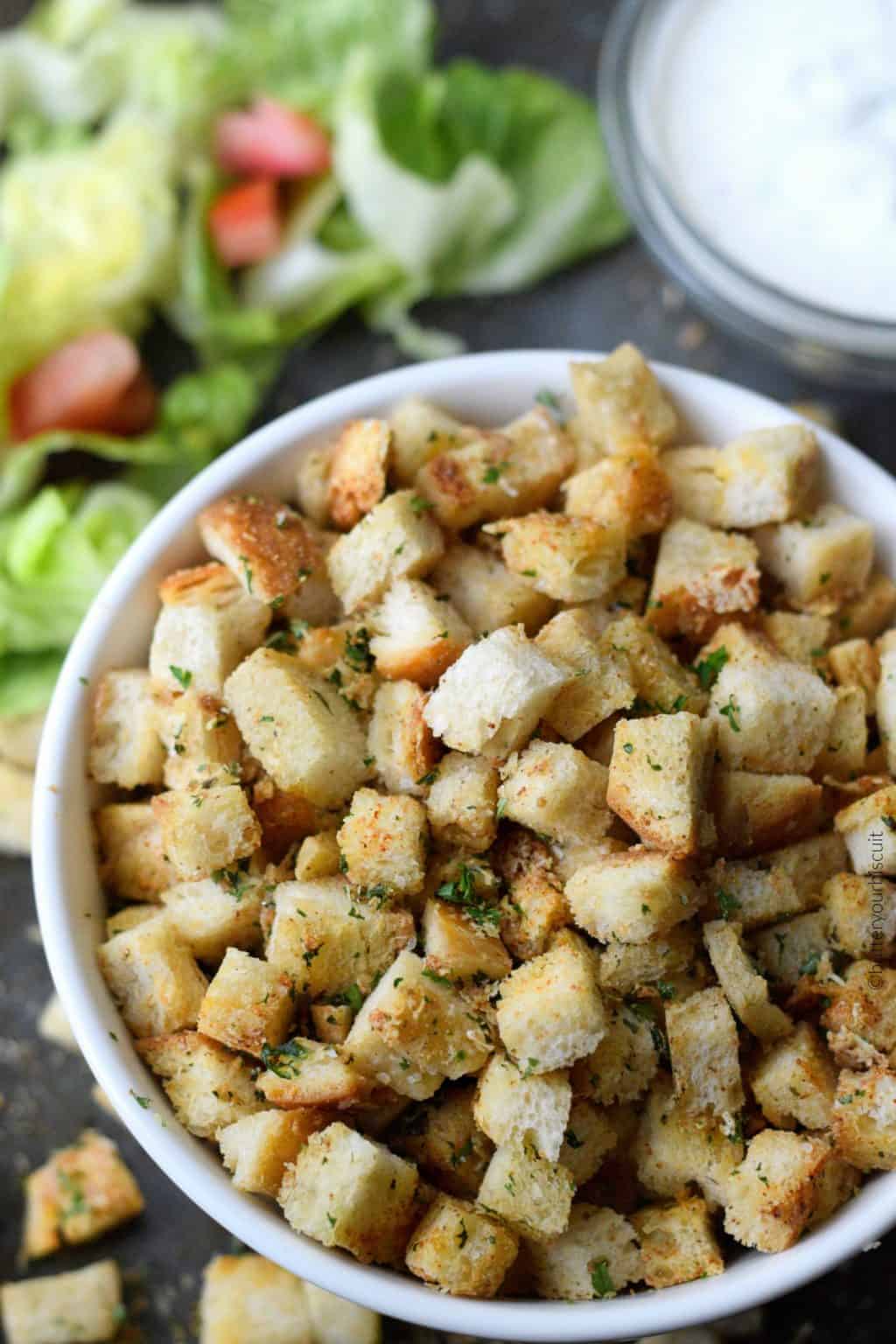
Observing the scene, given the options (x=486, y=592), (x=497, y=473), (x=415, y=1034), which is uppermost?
(x=497, y=473)

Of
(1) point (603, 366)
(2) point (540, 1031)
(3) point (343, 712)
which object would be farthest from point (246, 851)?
(1) point (603, 366)

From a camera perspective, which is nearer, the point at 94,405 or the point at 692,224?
the point at 692,224

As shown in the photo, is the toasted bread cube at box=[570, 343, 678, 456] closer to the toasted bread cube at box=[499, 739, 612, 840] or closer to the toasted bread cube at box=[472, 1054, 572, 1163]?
the toasted bread cube at box=[499, 739, 612, 840]

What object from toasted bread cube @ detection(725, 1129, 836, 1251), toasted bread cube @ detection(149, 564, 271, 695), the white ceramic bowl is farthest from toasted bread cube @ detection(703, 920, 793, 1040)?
toasted bread cube @ detection(149, 564, 271, 695)

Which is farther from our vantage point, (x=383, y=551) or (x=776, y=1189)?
(x=383, y=551)

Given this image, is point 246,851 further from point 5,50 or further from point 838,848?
point 5,50

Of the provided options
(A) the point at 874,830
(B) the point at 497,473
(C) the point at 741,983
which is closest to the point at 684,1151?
(C) the point at 741,983

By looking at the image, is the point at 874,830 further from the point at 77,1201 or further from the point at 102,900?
the point at 77,1201
